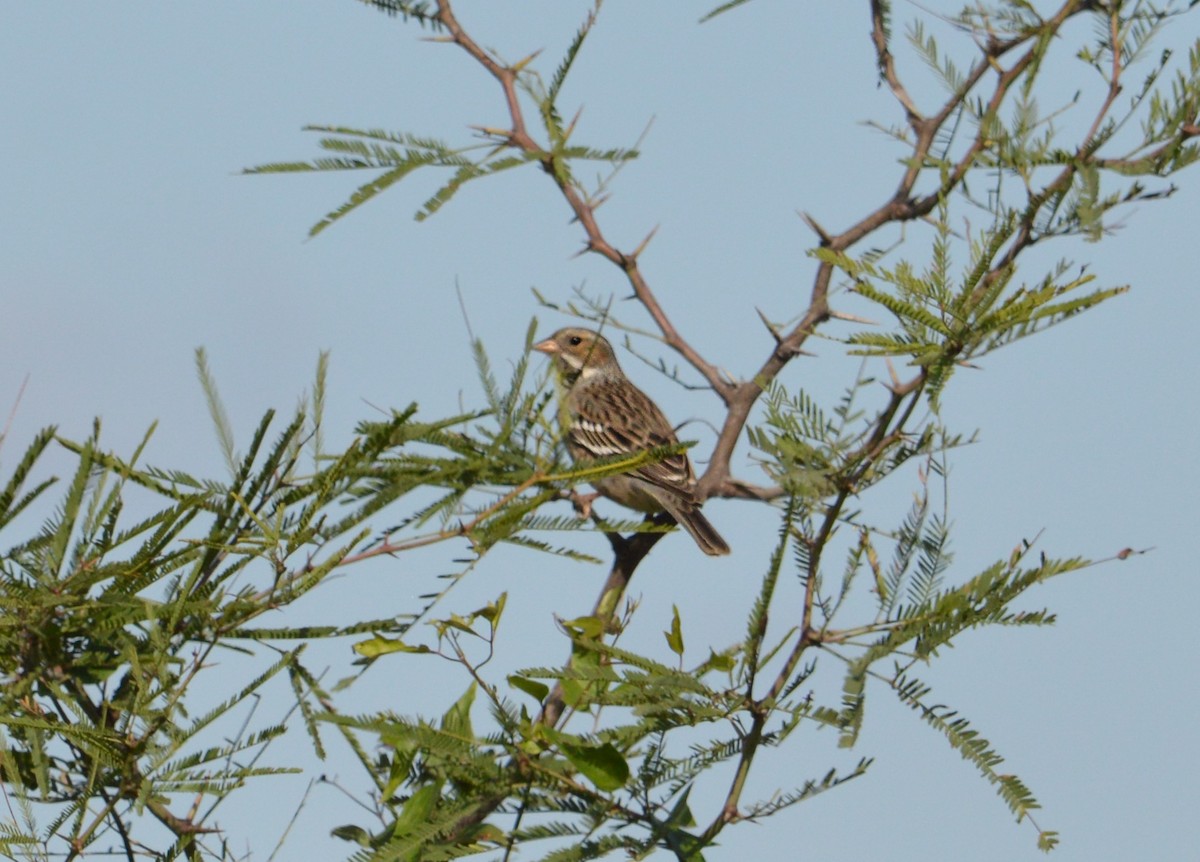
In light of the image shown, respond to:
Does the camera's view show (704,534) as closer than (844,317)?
No

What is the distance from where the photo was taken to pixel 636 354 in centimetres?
514

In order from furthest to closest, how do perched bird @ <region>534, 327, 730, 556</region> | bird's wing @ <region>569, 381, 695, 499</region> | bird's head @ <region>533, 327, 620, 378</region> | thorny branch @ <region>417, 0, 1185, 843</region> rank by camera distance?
1. bird's head @ <region>533, 327, 620, 378</region>
2. bird's wing @ <region>569, 381, 695, 499</region>
3. perched bird @ <region>534, 327, 730, 556</region>
4. thorny branch @ <region>417, 0, 1185, 843</region>

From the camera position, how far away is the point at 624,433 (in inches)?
357

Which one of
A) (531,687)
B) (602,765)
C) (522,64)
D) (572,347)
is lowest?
(602,765)

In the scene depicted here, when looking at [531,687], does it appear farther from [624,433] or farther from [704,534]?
[624,433]

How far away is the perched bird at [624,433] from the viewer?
7.55m

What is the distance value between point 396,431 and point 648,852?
1113 millimetres

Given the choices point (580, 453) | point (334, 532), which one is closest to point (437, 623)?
point (334, 532)

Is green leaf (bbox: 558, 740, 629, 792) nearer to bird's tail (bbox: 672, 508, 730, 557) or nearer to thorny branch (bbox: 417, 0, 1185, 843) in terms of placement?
thorny branch (bbox: 417, 0, 1185, 843)

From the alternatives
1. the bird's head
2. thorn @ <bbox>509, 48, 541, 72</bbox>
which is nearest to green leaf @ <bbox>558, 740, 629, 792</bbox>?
thorn @ <bbox>509, 48, 541, 72</bbox>

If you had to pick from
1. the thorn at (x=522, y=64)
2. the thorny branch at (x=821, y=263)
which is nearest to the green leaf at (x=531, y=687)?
the thorny branch at (x=821, y=263)

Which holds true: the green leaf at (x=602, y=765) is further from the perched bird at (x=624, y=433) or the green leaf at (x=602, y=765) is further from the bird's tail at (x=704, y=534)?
the bird's tail at (x=704, y=534)

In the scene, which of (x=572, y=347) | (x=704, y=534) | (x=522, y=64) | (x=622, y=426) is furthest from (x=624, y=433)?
(x=522, y=64)

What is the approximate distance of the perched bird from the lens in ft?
24.8
